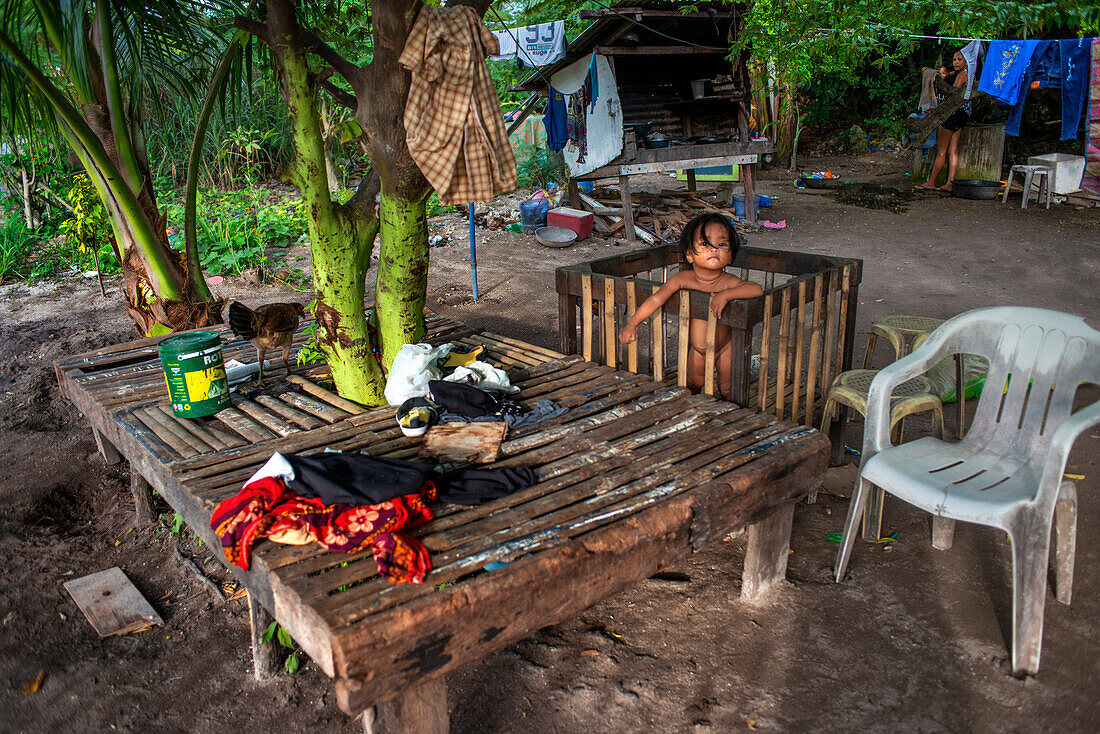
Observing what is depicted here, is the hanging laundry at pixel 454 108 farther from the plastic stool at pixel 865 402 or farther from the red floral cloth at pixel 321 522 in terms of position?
the plastic stool at pixel 865 402

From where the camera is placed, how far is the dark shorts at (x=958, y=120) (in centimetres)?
Answer: 1162

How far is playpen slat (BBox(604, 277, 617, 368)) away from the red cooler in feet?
18.7

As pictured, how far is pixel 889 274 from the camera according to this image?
7.53 metres

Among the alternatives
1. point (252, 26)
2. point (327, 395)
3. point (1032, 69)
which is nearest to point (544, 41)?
point (252, 26)

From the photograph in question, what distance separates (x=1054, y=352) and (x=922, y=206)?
9.45 m

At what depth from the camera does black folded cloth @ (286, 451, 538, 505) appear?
2326 millimetres

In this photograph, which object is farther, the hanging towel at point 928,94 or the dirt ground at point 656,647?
the hanging towel at point 928,94

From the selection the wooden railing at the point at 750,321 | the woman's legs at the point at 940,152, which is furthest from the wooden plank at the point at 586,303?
the woman's legs at the point at 940,152

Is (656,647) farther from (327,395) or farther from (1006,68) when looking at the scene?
(1006,68)

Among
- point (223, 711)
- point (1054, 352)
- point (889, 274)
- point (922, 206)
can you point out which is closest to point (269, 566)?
point (223, 711)

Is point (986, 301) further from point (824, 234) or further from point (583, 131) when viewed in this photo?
point (583, 131)

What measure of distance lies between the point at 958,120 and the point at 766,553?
37.5 feet

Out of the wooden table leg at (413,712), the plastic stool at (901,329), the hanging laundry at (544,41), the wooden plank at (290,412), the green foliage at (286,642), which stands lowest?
the green foliage at (286,642)

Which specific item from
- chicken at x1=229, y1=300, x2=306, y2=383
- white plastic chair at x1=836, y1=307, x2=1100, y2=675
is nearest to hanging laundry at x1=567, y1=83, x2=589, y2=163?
chicken at x1=229, y1=300, x2=306, y2=383
